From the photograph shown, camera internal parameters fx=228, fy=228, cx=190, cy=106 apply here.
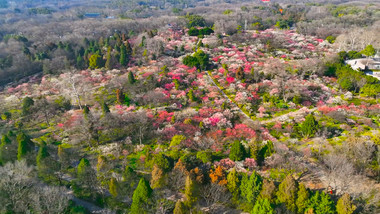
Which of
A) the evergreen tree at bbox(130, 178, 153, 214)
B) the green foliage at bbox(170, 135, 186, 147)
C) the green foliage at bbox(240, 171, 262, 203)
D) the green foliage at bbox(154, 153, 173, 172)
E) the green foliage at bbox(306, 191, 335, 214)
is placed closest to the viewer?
the green foliage at bbox(306, 191, 335, 214)

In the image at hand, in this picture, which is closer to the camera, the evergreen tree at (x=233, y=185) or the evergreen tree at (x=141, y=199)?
the evergreen tree at (x=141, y=199)

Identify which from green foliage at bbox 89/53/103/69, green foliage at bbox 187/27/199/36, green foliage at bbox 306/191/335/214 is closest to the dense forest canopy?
green foliage at bbox 306/191/335/214

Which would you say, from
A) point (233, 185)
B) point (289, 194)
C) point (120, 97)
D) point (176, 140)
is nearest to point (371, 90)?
point (289, 194)

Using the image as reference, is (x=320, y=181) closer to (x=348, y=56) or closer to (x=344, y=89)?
(x=344, y=89)

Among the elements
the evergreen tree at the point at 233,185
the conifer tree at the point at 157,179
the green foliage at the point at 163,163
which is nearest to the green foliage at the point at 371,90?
the evergreen tree at the point at 233,185

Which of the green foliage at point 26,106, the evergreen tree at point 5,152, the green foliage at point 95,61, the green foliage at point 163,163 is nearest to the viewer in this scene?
the green foliage at point 163,163

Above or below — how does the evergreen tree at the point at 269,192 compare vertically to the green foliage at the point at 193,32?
below

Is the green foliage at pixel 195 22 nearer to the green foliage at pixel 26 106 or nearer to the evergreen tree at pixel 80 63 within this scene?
the evergreen tree at pixel 80 63

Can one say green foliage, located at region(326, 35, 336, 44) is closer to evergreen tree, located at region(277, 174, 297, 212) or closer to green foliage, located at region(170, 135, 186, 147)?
green foliage, located at region(170, 135, 186, 147)
